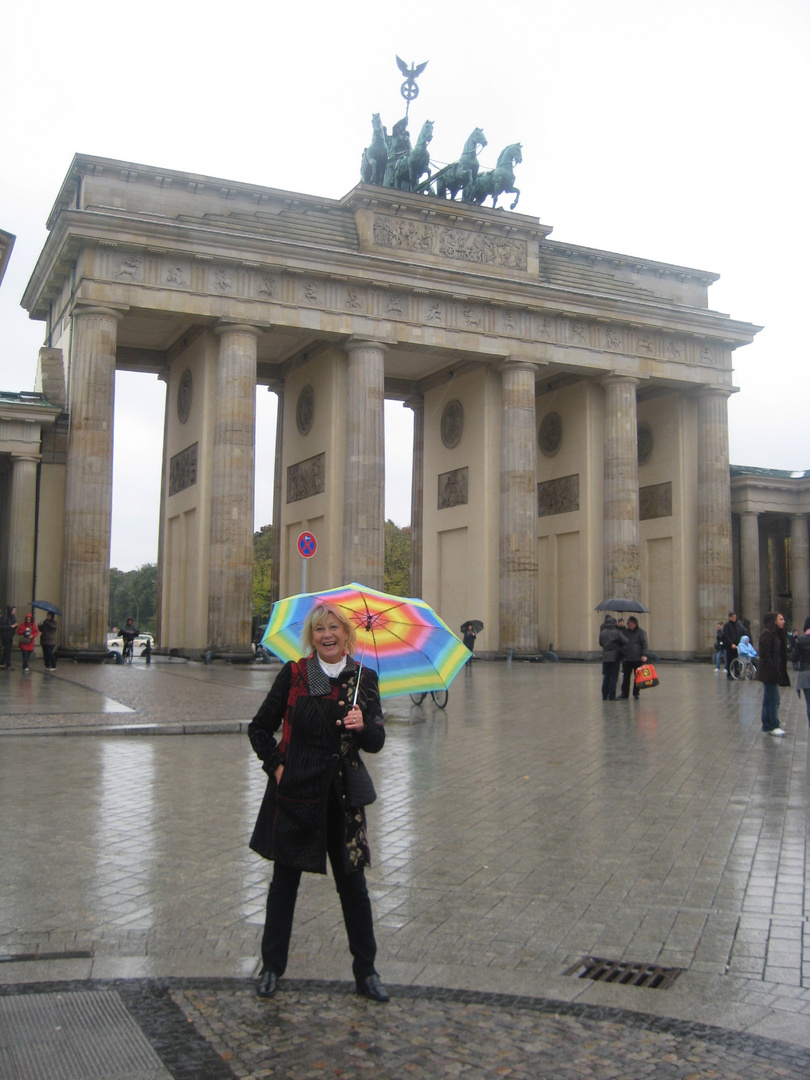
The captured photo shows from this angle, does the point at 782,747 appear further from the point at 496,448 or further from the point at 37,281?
the point at 37,281

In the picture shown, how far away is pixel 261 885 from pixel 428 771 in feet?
15.2

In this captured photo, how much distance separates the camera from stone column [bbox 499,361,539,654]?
39.2 metres

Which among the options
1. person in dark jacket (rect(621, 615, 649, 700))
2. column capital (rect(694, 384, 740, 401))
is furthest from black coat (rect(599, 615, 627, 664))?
column capital (rect(694, 384, 740, 401))

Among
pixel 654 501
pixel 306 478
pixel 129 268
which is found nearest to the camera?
pixel 129 268

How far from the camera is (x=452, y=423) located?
4391cm

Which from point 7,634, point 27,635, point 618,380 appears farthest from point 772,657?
point 618,380

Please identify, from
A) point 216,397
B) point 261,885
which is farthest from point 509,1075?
point 216,397

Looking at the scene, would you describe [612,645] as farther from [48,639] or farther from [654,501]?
[654,501]

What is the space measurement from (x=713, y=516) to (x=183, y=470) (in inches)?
819

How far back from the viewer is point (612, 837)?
776 cm

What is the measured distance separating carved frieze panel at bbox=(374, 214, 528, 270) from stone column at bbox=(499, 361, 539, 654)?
3968 mm

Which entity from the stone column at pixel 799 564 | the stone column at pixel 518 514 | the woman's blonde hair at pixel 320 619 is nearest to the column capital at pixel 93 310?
the stone column at pixel 518 514

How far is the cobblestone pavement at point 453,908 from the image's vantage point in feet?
13.3

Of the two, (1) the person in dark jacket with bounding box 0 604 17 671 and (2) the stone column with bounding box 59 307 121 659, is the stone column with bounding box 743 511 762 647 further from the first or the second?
(1) the person in dark jacket with bounding box 0 604 17 671
